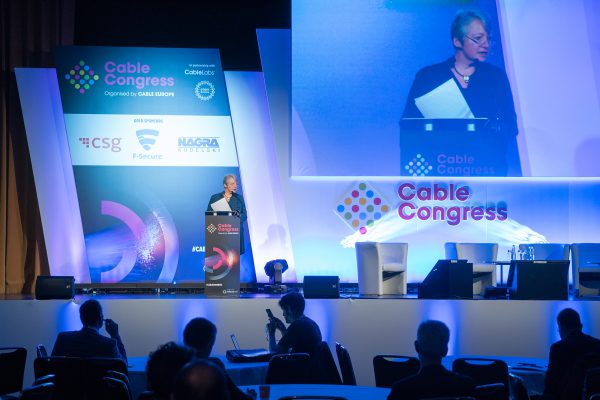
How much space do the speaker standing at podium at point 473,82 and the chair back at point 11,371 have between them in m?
5.87

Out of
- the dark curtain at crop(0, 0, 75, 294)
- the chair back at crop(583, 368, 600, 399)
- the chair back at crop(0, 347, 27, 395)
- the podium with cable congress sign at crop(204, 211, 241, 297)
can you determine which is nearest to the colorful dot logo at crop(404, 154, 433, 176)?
the podium with cable congress sign at crop(204, 211, 241, 297)

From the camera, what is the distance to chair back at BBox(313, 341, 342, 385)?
5391mm

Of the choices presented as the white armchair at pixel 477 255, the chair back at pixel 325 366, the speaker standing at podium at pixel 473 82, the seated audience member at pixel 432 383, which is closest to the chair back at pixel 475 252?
the white armchair at pixel 477 255

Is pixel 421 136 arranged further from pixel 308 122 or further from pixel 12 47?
pixel 12 47

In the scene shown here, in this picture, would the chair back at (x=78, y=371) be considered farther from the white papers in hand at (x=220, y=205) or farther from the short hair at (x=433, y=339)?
the white papers in hand at (x=220, y=205)

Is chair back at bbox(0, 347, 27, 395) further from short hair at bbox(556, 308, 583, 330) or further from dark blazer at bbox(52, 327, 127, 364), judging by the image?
short hair at bbox(556, 308, 583, 330)

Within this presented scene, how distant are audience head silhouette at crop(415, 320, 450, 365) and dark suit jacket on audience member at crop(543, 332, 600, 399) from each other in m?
1.23

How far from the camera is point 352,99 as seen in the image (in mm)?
10008

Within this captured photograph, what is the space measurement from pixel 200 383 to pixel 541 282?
6323 mm

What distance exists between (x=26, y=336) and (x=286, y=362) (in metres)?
3.68

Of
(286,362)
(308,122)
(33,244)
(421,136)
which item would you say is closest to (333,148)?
(308,122)

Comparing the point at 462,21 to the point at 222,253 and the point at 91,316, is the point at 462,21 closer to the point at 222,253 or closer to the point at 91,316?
the point at 222,253

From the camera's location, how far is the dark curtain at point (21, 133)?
32.6 feet

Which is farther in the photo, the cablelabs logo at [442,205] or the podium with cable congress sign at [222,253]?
the cablelabs logo at [442,205]
